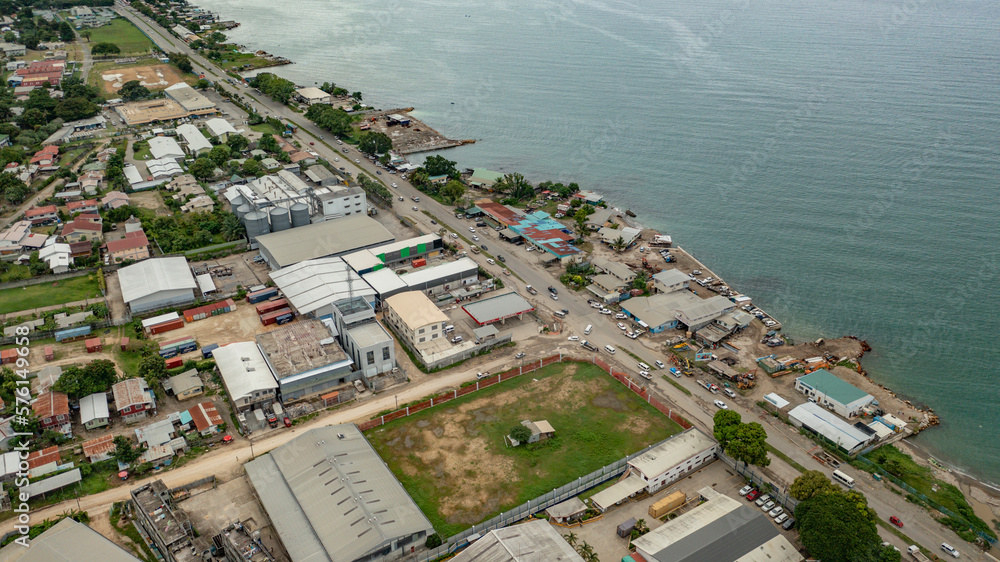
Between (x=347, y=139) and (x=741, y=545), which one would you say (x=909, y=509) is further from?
(x=347, y=139)

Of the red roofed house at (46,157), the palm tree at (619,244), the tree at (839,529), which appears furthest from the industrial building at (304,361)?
the red roofed house at (46,157)

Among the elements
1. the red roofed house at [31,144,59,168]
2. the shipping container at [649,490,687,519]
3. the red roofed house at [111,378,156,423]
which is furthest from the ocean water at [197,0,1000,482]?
the red roofed house at [111,378,156,423]

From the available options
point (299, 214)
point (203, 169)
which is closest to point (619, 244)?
point (299, 214)

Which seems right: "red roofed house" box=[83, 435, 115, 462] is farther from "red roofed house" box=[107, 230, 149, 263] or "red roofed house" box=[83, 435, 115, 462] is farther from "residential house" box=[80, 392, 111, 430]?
"red roofed house" box=[107, 230, 149, 263]

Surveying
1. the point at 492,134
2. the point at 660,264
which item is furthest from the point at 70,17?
the point at 660,264

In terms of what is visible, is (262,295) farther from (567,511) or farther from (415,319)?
(567,511)
